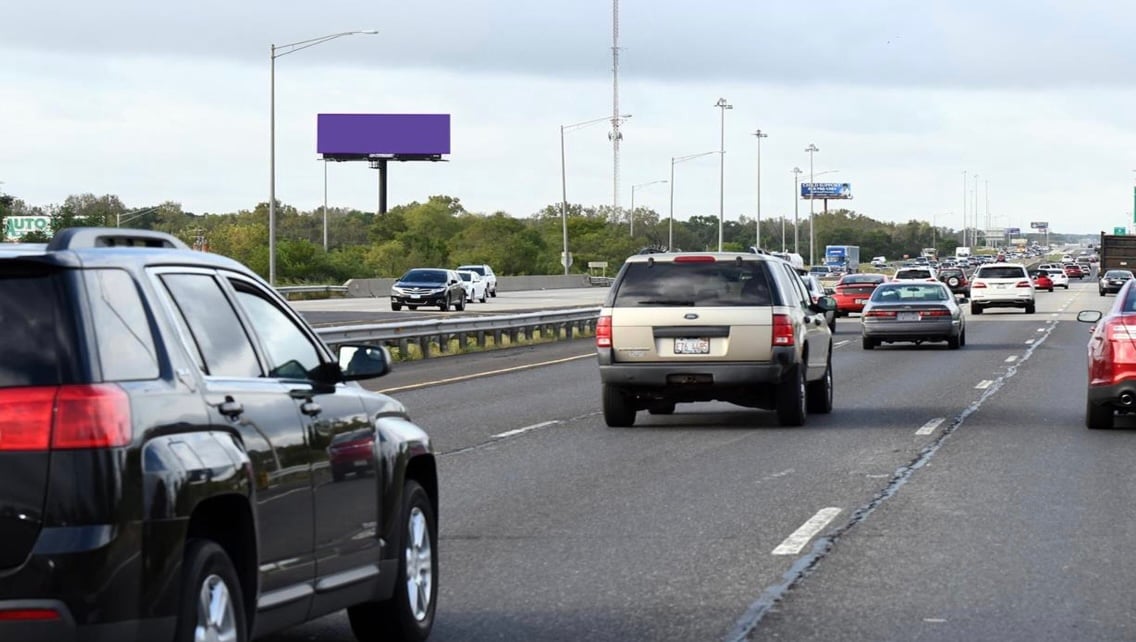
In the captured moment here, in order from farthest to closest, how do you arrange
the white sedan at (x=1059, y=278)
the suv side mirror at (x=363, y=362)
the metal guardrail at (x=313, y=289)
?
1. the white sedan at (x=1059, y=278)
2. the metal guardrail at (x=313, y=289)
3. the suv side mirror at (x=363, y=362)

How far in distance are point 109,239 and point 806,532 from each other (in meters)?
6.40

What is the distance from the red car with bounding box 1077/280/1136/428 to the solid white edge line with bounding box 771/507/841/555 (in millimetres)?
6142

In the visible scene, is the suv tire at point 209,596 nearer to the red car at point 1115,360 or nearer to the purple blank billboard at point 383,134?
the red car at point 1115,360

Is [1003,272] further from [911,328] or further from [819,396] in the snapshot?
[819,396]

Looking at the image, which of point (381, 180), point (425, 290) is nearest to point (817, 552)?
point (425, 290)

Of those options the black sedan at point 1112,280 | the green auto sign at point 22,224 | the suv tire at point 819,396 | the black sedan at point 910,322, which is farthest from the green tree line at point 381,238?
the suv tire at point 819,396

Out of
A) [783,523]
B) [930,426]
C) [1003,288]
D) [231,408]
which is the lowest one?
[930,426]

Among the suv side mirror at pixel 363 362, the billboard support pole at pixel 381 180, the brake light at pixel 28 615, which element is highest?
the billboard support pole at pixel 381 180

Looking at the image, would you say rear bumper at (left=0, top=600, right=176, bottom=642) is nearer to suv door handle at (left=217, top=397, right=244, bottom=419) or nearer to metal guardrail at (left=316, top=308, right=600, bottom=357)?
suv door handle at (left=217, top=397, right=244, bottom=419)

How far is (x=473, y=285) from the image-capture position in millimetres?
75312

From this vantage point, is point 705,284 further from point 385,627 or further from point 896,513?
point 385,627

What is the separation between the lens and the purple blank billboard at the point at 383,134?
133 m

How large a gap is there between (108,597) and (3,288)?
3.25 ft

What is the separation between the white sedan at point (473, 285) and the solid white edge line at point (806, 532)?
203 ft
